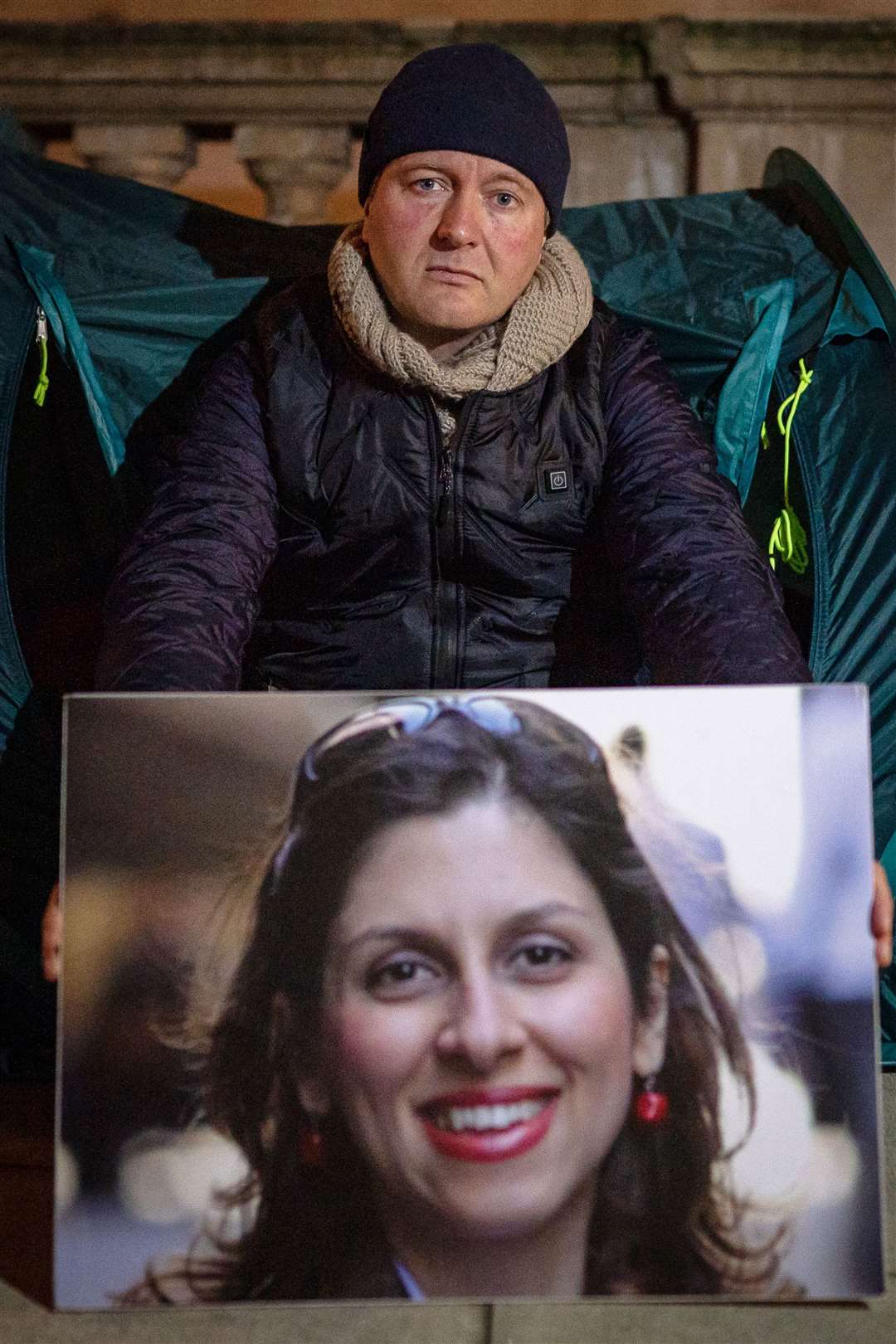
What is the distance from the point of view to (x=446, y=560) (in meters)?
1.69

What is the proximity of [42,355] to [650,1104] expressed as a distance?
129 centimetres

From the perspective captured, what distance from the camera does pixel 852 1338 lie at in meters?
1.20

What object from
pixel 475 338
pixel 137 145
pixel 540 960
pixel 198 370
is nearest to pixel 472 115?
pixel 475 338

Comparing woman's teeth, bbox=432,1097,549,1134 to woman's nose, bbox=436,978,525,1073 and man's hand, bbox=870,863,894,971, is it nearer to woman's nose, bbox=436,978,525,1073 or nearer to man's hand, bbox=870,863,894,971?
woman's nose, bbox=436,978,525,1073

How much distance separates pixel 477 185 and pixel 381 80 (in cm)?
192

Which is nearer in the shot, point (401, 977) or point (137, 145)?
point (401, 977)

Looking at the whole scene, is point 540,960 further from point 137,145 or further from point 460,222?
point 137,145

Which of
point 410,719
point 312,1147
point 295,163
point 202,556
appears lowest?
point 312,1147

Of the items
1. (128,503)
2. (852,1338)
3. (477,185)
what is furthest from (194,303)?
(852,1338)

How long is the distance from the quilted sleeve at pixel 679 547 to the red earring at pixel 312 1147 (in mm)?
599

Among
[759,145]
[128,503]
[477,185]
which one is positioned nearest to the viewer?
[477,185]

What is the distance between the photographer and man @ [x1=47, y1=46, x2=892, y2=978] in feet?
5.29

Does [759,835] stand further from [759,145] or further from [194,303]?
[759,145]

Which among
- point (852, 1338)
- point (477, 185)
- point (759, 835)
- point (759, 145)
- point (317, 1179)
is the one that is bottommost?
point (852, 1338)
